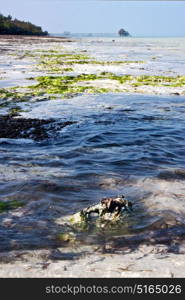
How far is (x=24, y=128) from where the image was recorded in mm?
11844

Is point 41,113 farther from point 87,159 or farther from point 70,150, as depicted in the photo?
point 87,159

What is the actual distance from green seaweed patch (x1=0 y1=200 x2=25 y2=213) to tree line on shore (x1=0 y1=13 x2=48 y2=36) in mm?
107980

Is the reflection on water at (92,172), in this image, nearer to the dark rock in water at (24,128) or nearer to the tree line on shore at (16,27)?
the dark rock in water at (24,128)

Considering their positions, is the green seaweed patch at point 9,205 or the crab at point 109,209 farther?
the green seaweed patch at point 9,205

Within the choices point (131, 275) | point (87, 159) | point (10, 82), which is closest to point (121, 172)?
point (87, 159)

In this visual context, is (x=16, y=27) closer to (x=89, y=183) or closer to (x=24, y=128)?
(x=24, y=128)

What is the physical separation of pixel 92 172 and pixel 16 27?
118 meters

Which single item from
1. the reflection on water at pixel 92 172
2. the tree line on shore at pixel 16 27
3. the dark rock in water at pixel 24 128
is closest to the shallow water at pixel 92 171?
the reflection on water at pixel 92 172

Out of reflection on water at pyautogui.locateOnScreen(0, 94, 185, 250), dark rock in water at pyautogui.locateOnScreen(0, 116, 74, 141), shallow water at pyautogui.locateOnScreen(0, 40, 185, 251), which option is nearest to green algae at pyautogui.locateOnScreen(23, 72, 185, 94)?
shallow water at pyautogui.locateOnScreen(0, 40, 185, 251)

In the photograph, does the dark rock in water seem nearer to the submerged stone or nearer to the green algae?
the submerged stone

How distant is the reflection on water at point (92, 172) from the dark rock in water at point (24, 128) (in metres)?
0.41

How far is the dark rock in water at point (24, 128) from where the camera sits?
11195 millimetres

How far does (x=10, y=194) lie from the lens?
698 centimetres

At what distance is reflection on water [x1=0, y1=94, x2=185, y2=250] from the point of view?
596 centimetres
